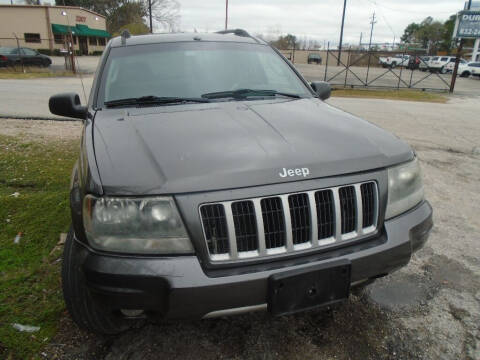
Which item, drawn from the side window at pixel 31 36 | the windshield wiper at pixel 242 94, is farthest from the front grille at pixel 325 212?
the side window at pixel 31 36

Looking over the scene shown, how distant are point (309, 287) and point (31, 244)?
8.25ft

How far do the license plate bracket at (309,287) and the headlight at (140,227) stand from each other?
42 cm

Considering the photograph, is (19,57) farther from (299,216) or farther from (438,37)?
(438,37)

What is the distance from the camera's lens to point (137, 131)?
207cm

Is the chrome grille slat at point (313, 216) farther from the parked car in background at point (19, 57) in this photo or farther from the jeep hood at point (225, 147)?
the parked car in background at point (19, 57)

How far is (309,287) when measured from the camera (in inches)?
66.6

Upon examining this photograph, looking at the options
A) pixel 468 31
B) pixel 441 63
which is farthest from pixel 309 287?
pixel 441 63

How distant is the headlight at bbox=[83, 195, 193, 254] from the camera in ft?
5.29

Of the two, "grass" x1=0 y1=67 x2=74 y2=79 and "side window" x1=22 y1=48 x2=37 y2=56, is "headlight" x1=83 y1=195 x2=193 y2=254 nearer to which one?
"grass" x1=0 y1=67 x2=74 y2=79

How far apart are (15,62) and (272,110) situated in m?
24.7

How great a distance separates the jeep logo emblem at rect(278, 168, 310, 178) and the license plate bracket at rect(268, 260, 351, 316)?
42 cm

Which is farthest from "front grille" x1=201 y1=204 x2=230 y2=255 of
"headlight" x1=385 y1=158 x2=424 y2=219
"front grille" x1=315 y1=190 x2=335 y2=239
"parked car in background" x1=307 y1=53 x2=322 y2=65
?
"parked car in background" x1=307 y1=53 x2=322 y2=65

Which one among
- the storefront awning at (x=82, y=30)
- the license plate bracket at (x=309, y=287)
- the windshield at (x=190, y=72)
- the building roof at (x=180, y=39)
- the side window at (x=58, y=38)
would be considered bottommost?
the license plate bracket at (x=309, y=287)

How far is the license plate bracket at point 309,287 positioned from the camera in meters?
1.63
